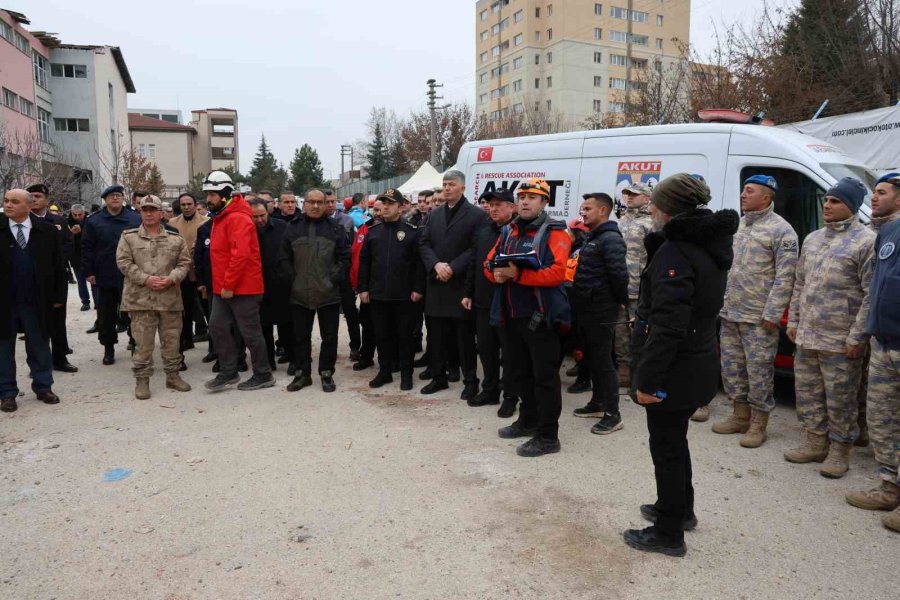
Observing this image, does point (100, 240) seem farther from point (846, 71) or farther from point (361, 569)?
point (846, 71)

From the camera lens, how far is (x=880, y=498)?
3.87m

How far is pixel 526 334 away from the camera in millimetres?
4770

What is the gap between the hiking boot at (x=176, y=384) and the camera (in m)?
6.61

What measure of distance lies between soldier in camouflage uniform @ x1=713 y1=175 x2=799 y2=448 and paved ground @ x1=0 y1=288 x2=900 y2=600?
40 cm

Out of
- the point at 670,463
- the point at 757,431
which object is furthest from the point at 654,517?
the point at 757,431

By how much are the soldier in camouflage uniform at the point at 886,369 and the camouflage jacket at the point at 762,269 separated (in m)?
0.81

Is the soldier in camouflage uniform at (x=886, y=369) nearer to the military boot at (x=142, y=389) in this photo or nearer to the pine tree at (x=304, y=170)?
the military boot at (x=142, y=389)

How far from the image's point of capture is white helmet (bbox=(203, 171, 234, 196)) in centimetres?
636

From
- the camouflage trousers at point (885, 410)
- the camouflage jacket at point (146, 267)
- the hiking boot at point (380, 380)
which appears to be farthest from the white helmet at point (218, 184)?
the camouflage trousers at point (885, 410)

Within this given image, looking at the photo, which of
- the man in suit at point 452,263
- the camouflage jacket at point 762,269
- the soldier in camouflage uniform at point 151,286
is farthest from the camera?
the soldier in camouflage uniform at point 151,286

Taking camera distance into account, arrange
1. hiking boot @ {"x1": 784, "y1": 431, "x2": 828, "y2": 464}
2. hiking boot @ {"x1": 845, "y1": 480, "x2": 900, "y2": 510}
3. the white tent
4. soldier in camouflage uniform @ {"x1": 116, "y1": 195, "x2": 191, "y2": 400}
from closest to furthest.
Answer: hiking boot @ {"x1": 845, "y1": 480, "x2": 900, "y2": 510}, hiking boot @ {"x1": 784, "y1": 431, "x2": 828, "y2": 464}, soldier in camouflage uniform @ {"x1": 116, "y1": 195, "x2": 191, "y2": 400}, the white tent

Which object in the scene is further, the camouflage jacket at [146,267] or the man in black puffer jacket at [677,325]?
the camouflage jacket at [146,267]

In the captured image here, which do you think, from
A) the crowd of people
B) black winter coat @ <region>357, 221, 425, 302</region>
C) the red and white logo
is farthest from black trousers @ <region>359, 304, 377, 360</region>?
the red and white logo

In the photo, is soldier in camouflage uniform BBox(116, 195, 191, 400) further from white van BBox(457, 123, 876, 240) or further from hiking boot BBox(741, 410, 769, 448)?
hiking boot BBox(741, 410, 769, 448)
